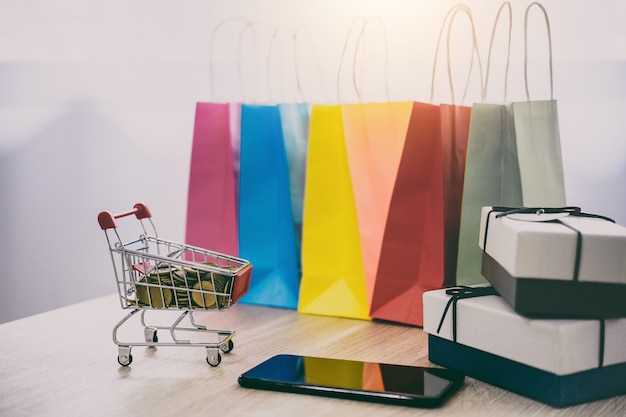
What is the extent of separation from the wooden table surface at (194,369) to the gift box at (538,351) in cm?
2

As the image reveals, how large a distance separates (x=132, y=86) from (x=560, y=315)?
144 cm

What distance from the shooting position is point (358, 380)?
3.35 ft

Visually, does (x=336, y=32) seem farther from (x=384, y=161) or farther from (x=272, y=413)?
(x=272, y=413)

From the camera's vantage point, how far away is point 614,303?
0.95 meters

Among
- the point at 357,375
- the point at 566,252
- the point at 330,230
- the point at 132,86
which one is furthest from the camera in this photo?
the point at 132,86

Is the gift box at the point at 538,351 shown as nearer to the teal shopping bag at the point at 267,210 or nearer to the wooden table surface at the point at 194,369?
the wooden table surface at the point at 194,369

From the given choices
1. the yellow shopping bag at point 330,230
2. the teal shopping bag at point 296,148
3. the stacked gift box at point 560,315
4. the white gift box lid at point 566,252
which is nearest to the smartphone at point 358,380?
the stacked gift box at point 560,315

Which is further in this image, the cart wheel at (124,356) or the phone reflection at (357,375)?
the cart wheel at (124,356)

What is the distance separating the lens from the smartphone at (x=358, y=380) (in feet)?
3.13

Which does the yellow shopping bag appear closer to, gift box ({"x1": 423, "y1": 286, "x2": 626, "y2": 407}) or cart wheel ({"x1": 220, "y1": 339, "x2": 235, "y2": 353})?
cart wheel ({"x1": 220, "y1": 339, "x2": 235, "y2": 353})

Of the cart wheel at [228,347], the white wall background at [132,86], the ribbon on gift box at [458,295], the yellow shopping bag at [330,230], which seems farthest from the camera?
the white wall background at [132,86]

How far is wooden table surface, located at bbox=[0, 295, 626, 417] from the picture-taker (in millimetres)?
942

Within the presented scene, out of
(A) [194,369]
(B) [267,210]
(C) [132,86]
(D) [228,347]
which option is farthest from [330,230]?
(C) [132,86]

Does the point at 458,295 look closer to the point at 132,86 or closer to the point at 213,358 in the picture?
the point at 213,358
